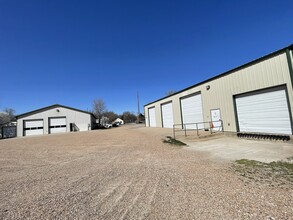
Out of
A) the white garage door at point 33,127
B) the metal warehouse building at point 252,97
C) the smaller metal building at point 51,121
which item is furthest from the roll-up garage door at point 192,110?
the white garage door at point 33,127

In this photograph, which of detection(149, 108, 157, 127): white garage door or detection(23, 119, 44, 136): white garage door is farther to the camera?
detection(23, 119, 44, 136): white garage door

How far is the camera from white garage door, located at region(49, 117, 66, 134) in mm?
31688

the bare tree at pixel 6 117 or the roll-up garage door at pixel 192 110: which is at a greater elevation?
the bare tree at pixel 6 117

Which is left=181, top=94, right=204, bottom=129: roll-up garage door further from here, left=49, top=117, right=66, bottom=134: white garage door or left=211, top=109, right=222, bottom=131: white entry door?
left=49, top=117, right=66, bottom=134: white garage door

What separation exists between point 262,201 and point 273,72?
365 inches

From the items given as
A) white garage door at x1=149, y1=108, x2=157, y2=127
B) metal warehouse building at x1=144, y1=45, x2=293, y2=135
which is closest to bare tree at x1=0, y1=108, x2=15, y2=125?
white garage door at x1=149, y1=108, x2=157, y2=127

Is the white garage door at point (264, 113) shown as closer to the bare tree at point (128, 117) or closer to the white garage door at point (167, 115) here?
the white garage door at point (167, 115)

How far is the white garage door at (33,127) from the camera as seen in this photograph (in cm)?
3030

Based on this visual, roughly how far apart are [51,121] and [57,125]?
4.53ft

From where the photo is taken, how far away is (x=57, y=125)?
105 ft

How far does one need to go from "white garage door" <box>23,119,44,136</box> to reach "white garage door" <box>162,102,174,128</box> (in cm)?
2462

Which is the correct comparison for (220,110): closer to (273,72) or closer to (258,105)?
(258,105)

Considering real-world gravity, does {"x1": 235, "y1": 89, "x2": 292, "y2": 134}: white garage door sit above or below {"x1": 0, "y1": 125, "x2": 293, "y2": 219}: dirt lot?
above

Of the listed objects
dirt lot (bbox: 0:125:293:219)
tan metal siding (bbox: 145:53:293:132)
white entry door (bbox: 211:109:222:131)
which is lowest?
dirt lot (bbox: 0:125:293:219)
